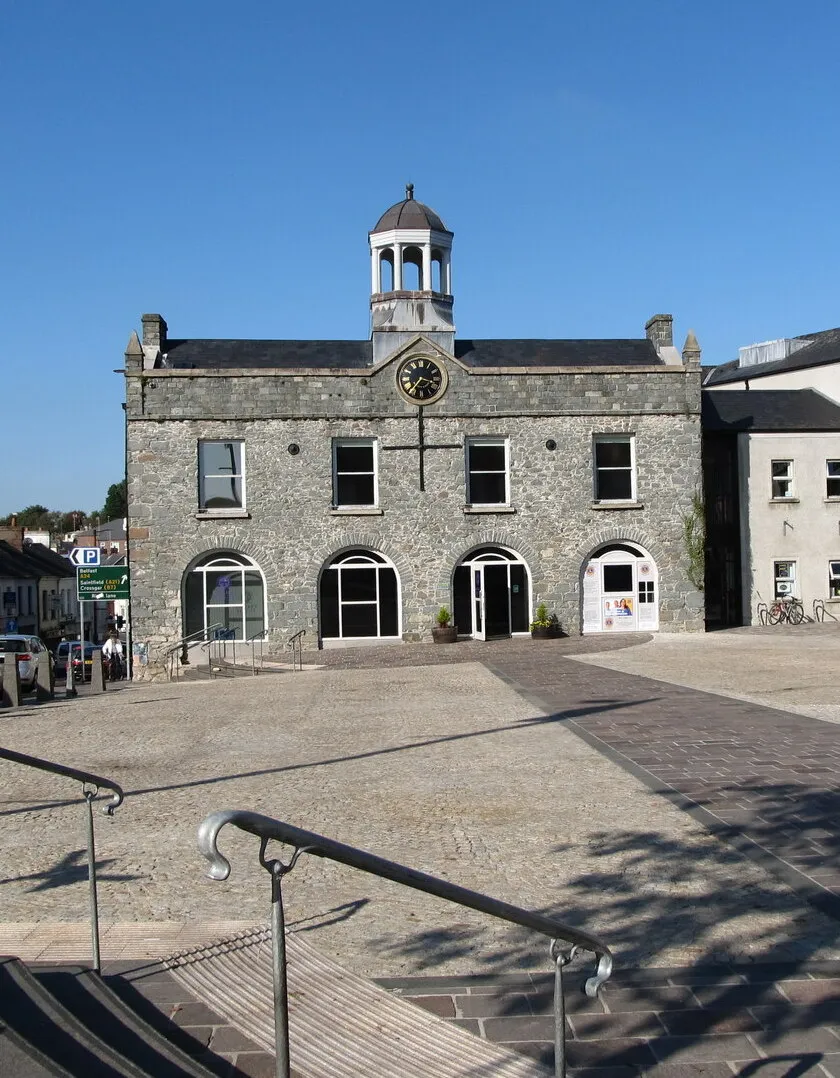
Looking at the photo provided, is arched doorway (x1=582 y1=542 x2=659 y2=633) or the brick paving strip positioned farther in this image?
arched doorway (x1=582 y1=542 x2=659 y2=633)

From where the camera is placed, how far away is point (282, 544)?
92.0 feet

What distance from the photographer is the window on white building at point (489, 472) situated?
94.3 feet

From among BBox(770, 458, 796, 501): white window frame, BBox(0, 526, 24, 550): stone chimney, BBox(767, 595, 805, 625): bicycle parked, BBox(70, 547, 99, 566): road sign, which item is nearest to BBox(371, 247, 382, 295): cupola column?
BBox(770, 458, 796, 501): white window frame

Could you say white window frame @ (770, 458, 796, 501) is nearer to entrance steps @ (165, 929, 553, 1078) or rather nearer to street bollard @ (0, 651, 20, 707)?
street bollard @ (0, 651, 20, 707)

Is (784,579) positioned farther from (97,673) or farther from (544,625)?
(97,673)

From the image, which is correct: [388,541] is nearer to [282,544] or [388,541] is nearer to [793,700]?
[282,544]

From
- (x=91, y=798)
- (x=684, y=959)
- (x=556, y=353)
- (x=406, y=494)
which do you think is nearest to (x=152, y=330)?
(x=406, y=494)

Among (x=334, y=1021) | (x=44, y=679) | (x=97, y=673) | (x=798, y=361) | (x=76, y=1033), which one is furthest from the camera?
(x=798, y=361)

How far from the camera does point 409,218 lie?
30.3m

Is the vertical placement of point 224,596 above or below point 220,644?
above

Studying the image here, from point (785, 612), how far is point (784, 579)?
3.55ft

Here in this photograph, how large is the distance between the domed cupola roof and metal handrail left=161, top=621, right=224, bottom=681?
12495 mm

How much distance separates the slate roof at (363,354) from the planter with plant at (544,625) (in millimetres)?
7247

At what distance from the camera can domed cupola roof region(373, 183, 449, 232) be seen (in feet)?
99.0
